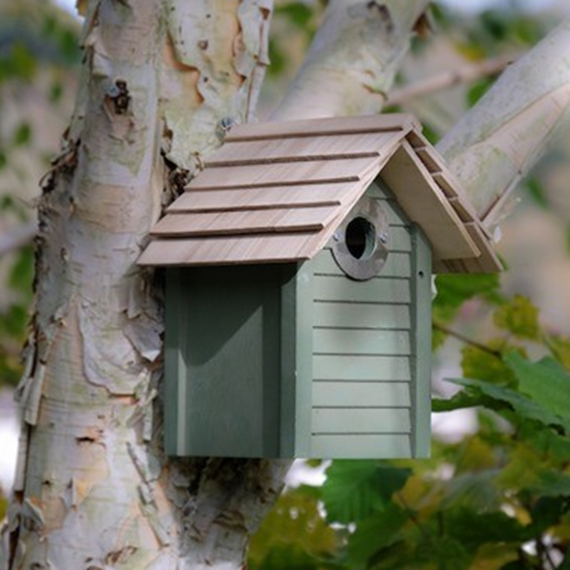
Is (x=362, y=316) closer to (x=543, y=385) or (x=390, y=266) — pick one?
(x=390, y=266)

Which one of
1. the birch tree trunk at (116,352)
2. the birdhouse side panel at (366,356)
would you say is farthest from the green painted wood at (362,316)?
the birch tree trunk at (116,352)

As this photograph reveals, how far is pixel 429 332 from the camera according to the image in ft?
6.28

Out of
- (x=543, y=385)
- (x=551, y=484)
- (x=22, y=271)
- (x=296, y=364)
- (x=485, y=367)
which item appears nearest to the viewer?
(x=296, y=364)

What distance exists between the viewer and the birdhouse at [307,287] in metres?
1.73

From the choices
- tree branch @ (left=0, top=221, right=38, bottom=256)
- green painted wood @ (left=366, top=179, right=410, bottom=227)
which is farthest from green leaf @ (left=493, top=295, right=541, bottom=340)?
tree branch @ (left=0, top=221, right=38, bottom=256)

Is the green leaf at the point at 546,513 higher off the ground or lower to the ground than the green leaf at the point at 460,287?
lower

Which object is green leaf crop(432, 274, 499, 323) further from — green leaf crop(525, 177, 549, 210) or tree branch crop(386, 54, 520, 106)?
tree branch crop(386, 54, 520, 106)

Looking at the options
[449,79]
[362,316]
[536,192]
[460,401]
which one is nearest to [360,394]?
[362,316]

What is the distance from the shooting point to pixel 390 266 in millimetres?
1885

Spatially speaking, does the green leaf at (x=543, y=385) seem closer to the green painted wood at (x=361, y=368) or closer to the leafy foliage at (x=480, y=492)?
the leafy foliage at (x=480, y=492)

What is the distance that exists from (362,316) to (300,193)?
208 mm

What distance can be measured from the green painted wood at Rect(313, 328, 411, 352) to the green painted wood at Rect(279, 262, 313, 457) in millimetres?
36

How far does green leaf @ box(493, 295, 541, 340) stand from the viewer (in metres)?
2.59

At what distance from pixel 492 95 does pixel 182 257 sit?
1.94 ft
